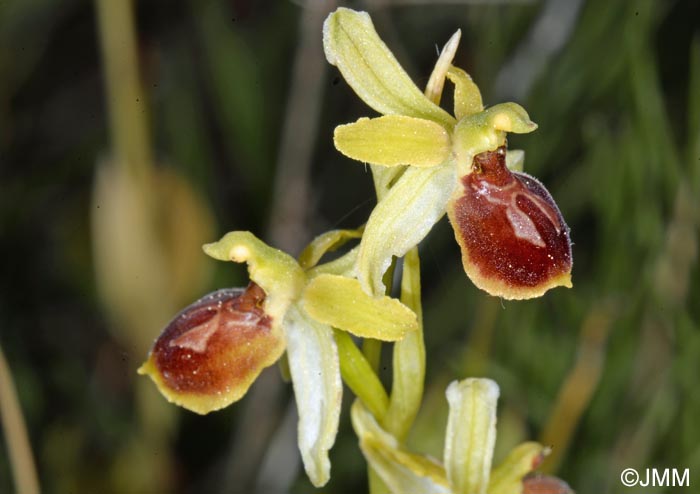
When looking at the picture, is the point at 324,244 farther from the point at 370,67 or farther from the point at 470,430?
the point at 470,430

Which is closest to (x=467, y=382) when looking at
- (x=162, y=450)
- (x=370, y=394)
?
(x=370, y=394)

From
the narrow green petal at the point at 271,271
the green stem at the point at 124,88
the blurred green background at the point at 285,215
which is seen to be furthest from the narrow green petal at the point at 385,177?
the green stem at the point at 124,88

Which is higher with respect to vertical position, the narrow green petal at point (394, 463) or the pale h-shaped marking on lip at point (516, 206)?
the pale h-shaped marking on lip at point (516, 206)

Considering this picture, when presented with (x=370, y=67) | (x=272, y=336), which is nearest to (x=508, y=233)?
(x=370, y=67)

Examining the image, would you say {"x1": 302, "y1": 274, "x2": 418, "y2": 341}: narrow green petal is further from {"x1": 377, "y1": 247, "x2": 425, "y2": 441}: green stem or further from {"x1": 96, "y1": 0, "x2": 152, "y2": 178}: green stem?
{"x1": 96, "y1": 0, "x2": 152, "y2": 178}: green stem

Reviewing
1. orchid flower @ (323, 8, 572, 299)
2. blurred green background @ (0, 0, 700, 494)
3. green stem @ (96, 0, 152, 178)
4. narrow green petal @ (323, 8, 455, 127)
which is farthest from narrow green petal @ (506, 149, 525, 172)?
green stem @ (96, 0, 152, 178)

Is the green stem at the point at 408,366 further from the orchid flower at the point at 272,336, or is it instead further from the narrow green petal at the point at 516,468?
the narrow green petal at the point at 516,468
